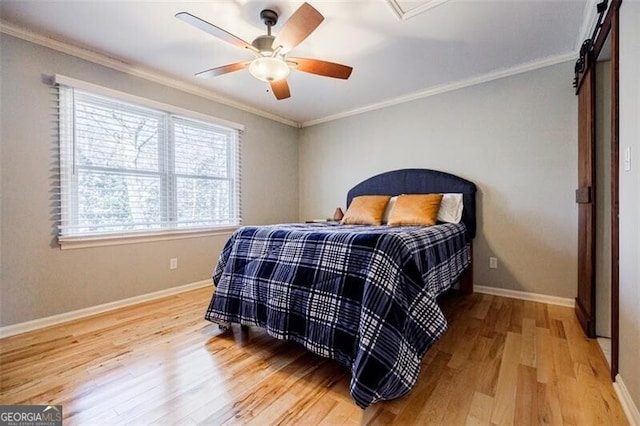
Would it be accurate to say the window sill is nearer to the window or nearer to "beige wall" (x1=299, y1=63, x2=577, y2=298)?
the window

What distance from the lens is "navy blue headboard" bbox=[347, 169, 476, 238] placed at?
2.94m

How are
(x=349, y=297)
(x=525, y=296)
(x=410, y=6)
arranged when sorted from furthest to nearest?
(x=525, y=296) < (x=410, y=6) < (x=349, y=297)

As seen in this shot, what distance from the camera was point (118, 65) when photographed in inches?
103

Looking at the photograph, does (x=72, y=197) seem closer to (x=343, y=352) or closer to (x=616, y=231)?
(x=343, y=352)

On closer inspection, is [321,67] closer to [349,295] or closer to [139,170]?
[349,295]

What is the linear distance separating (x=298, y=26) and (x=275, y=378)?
2.02 meters

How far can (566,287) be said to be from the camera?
2.53m

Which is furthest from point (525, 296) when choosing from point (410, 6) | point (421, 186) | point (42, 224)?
point (42, 224)

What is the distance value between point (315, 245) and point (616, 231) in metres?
1.52

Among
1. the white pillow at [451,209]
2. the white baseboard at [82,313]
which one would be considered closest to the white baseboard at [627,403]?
the white pillow at [451,209]

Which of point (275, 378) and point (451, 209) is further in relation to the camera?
point (451, 209)

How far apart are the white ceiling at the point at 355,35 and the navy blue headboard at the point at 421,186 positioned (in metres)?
1.00

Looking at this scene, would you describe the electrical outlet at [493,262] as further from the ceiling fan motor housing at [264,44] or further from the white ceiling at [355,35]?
the ceiling fan motor housing at [264,44]

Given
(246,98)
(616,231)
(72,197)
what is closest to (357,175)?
(246,98)
